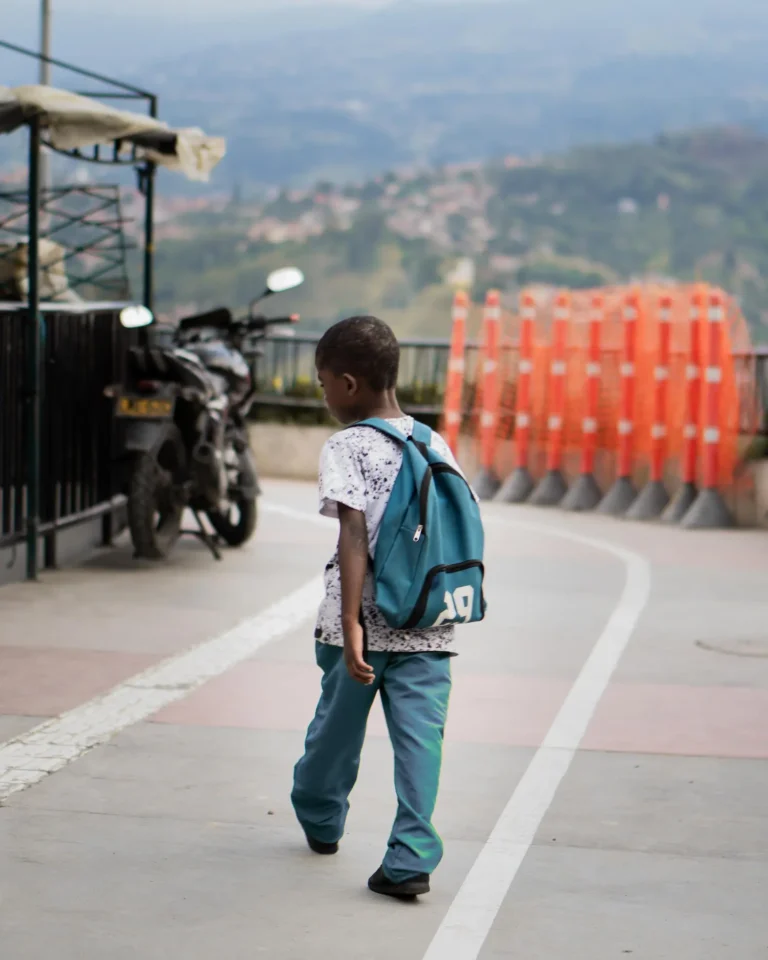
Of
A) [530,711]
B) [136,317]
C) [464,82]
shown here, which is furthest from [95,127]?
[464,82]

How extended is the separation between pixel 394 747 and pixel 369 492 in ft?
2.13

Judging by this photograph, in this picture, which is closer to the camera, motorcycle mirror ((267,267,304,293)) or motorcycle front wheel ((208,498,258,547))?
motorcycle mirror ((267,267,304,293))

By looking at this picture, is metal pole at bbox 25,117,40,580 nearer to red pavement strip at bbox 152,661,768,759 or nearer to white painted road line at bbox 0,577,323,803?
white painted road line at bbox 0,577,323,803

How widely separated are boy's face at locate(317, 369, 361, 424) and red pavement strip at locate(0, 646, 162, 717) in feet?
8.23

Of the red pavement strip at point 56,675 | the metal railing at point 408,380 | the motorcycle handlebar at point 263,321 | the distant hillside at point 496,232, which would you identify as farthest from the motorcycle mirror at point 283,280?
the distant hillside at point 496,232

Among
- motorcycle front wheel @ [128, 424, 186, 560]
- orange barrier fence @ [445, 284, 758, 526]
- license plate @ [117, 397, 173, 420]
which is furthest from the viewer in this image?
orange barrier fence @ [445, 284, 758, 526]

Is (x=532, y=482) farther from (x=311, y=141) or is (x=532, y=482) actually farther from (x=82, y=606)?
(x=311, y=141)

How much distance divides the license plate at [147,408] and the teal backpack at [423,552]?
6.47m

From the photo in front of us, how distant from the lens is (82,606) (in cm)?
943

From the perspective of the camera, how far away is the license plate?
35.8ft

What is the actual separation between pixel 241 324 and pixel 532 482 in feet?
18.0

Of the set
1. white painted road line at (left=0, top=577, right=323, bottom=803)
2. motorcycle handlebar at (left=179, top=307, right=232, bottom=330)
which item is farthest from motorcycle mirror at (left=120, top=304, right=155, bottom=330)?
white painted road line at (left=0, top=577, right=323, bottom=803)

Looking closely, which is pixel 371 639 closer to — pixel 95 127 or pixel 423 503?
pixel 423 503

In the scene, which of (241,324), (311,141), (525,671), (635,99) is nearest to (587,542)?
(241,324)
